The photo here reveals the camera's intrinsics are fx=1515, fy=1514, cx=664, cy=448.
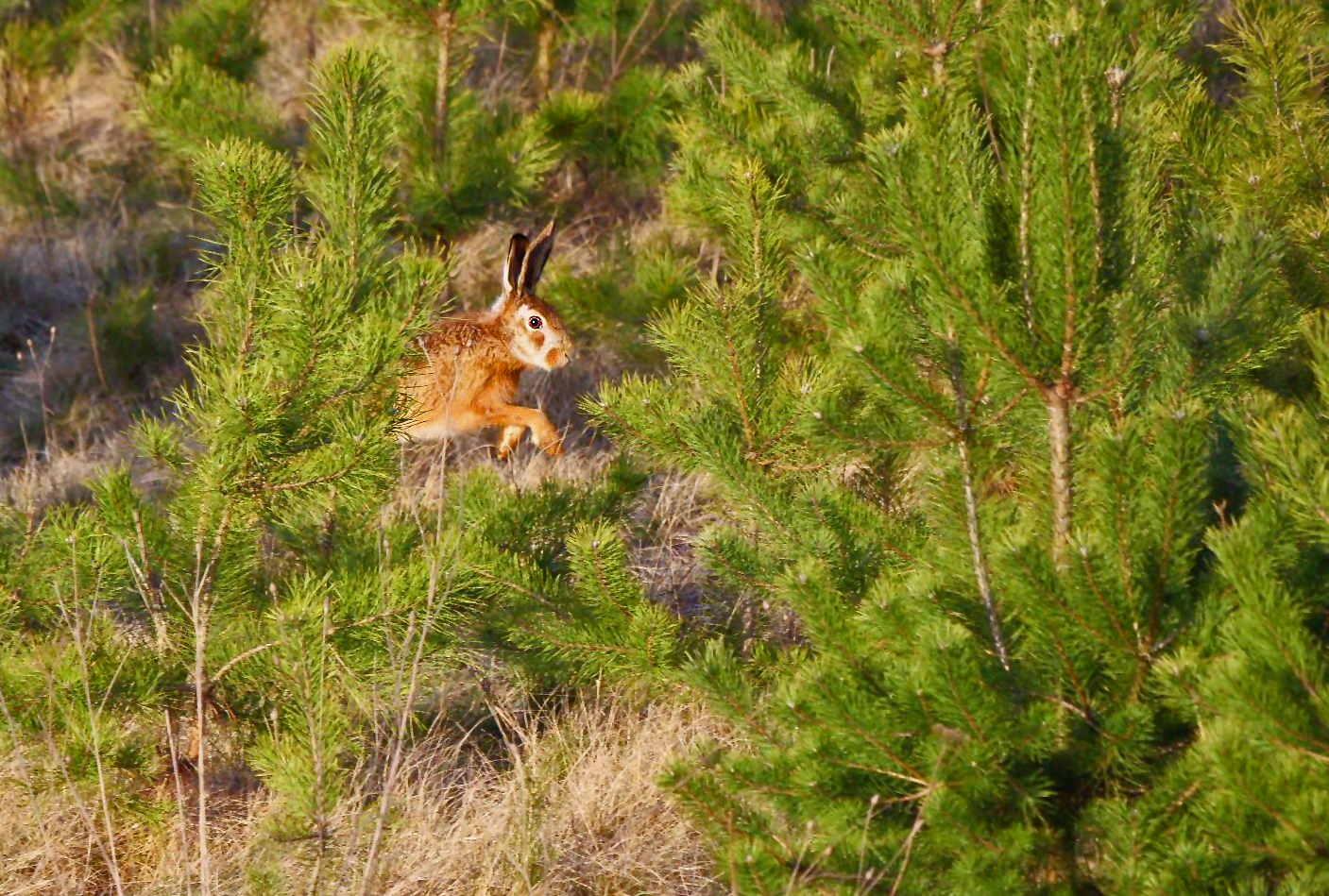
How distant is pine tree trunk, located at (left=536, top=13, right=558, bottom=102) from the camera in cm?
751

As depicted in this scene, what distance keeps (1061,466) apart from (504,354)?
273 centimetres

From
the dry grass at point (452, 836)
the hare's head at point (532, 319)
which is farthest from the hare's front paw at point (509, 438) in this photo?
the dry grass at point (452, 836)

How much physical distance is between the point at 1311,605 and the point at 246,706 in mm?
2533

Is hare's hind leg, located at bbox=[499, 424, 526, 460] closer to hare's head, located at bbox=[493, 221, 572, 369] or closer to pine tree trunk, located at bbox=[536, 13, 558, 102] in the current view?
hare's head, located at bbox=[493, 221, 572, 369]

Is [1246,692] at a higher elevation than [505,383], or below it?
higher

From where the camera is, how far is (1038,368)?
2.73 metres

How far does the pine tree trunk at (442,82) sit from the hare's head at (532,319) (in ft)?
3.26

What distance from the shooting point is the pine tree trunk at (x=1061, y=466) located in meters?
2.78

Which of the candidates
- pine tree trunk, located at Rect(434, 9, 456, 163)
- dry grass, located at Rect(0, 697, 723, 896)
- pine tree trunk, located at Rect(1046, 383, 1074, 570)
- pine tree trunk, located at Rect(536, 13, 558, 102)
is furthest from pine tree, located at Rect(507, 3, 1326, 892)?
pine tree trunk, located at Rect(536, 13, 558, 102)

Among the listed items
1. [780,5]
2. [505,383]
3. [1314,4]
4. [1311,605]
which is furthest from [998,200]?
[780,5]

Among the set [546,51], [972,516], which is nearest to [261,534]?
[972,516]

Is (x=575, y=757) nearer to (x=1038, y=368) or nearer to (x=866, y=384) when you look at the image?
(x=866, y=384)

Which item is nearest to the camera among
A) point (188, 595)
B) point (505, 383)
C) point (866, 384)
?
point (866, 384)

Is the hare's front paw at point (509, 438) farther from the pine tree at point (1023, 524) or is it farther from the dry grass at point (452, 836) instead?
the pine tree at point (1023, 524)
